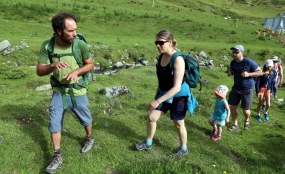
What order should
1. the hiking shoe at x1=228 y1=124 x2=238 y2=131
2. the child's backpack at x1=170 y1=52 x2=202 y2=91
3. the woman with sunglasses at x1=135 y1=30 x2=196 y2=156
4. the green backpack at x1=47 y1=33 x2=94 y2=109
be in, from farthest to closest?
the hiking shoe at x1=228 y1=124 x2=238 y2=131, the child's backpack at x1=170 y1=52 x2=202 y2=91, the woman with sunglasses at x1=135 y1=30 x2=196 y2=156, the green backpack at x1=47 y1=33 x2=94 y2=109

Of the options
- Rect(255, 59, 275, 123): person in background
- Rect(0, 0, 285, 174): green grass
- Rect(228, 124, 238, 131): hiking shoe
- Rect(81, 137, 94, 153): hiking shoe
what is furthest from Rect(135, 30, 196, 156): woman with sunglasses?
Rect(255, 59, 275, 123): person in background

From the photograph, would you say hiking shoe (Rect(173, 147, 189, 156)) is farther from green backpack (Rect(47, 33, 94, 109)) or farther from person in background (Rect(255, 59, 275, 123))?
person in background (Rect(255, 59, 275, 123))

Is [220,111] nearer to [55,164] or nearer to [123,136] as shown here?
[123,136]

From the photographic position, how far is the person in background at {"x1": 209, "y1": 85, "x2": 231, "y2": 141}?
6.28 metres

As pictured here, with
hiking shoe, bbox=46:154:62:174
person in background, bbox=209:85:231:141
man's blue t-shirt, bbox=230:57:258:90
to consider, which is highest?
man's blue t-shirt, bbox=230:57:258:90

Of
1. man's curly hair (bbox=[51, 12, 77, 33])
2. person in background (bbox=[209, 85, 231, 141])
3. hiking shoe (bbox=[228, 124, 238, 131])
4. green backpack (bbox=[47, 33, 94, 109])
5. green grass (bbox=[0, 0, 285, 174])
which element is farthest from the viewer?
hiking shoe (bbox=[228, 124, 238, 131])

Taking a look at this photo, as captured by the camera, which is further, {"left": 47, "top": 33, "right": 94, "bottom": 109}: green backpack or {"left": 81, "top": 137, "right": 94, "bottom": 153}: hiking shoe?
{"left": 81, "top": 137, "right": 94, "bottom": 153}: hiking shoe

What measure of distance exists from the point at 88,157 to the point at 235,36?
26106 millimetres

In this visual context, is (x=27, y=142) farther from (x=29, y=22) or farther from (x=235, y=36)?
(x=235, y=36)

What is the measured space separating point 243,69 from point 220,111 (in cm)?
132

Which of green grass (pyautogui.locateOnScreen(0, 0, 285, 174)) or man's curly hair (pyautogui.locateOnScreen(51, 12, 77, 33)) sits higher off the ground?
man's curly hair (pyautogui.locateOnScreen(51, 12, 77, 33))

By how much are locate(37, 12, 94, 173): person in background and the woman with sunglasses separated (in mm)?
1304

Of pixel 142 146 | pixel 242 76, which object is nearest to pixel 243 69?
pixel 242 76

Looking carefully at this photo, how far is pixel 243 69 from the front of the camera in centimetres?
672
